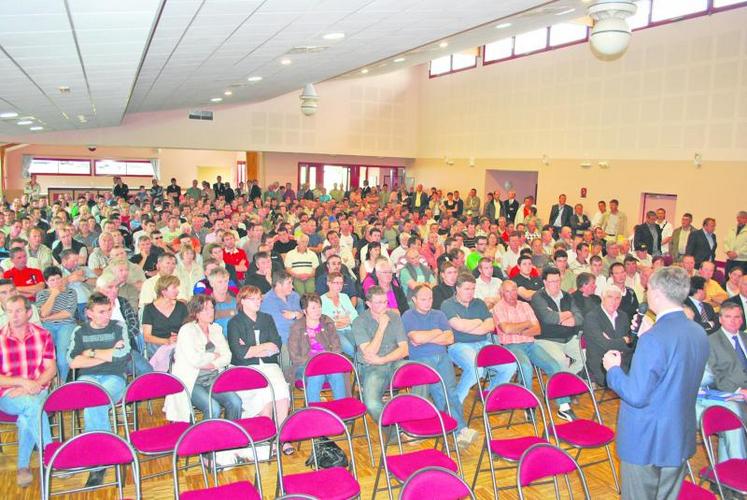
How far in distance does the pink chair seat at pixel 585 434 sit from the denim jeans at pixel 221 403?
8.57 feet

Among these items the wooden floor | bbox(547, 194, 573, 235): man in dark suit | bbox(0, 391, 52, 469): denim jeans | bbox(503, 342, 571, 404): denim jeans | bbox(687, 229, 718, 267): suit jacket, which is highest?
bbox(547, 194, 573, 235): man in dark suit

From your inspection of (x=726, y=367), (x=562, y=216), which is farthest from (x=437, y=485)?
(x=562, y=216)

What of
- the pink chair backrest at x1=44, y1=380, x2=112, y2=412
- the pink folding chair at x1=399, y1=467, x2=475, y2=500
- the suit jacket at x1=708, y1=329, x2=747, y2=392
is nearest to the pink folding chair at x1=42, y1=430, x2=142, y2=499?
the pink chair backrest at x1=44, y1=380, x2=112, y2=412

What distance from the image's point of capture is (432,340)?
5840 mm

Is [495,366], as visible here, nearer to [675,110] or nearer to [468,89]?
[675,110]

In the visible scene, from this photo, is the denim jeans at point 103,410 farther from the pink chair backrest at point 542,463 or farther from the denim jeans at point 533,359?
the denim jeans at point 533,359

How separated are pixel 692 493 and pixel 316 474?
2.40m

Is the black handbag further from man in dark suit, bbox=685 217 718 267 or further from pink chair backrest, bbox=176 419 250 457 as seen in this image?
man in dark suit, bbox=685 217 718 267

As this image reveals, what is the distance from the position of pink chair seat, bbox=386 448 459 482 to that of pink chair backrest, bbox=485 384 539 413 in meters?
0.69

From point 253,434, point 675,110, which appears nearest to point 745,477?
point 253,434

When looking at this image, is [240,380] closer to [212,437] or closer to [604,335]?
[212,437]

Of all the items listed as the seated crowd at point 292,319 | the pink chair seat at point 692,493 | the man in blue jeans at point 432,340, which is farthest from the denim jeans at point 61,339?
the pink chair seat at point 692,493

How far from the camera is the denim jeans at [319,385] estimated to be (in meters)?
5.43

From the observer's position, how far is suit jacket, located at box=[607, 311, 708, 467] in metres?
3.28
